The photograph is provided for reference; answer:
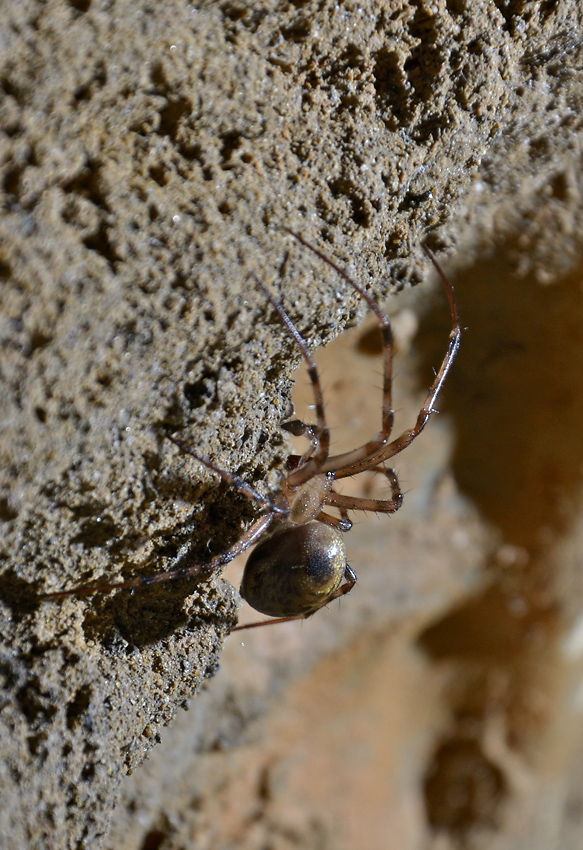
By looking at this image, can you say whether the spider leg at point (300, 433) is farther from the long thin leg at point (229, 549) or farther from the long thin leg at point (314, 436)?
the long thin leg at point (229, 549)

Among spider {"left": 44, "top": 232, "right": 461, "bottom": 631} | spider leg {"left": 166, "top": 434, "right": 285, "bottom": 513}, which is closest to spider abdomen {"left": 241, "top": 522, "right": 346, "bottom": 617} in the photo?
spider {"left": 44, "top": 232, "right": 461, "bottom": 631}

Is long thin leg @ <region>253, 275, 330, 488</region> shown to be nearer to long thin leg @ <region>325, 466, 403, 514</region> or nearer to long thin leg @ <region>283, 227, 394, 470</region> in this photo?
long thin leg @ <region>283, 227, 394, 470</region>

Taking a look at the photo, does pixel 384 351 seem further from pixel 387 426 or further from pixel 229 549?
pixel 229 549

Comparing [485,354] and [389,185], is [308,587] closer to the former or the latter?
[389,185]

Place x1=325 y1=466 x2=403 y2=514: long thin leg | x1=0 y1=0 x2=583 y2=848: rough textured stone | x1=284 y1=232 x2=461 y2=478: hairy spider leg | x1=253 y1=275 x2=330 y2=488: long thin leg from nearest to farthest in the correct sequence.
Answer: x1=0 y1=0 x2=583 y2=848: rough textured stone < x1=253 y1=275 x2=330 y2=488: long thin leg < x1=284 y1=232 x2=461 y2=478: hairy spider leg < x1=325 y1=466 x2=403 y2=514: long thin leg

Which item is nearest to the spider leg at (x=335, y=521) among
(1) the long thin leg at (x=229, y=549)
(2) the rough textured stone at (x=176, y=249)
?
(1) the long thin leg at (x=229, y=549)
